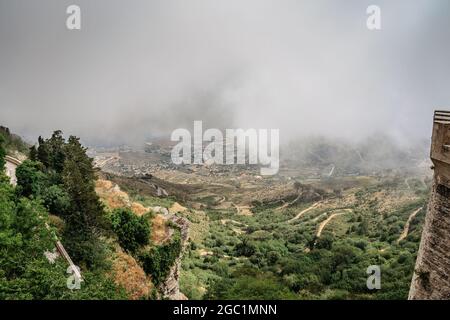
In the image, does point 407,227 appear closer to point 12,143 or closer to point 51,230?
point 51,230

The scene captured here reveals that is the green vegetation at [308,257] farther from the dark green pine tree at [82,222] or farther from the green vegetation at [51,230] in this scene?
the green vegetation at [51,230]

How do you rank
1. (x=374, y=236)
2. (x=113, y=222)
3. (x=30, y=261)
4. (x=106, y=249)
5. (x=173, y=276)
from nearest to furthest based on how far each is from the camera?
(x=30, y=261)
(x=106, y=249)
(x=113, y=222)
(x=173, y=276)
(x=374, y=236)

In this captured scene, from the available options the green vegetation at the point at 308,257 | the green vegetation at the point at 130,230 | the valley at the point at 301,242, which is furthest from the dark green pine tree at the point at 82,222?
the green vegetation at the point at 308,257

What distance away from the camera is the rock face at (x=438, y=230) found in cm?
921

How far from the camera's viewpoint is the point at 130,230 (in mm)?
22469

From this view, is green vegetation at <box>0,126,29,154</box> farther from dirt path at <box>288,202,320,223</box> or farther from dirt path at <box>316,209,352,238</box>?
dirt path at <box>288,202,320,223</box>

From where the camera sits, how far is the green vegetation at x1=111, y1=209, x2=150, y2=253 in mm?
22392

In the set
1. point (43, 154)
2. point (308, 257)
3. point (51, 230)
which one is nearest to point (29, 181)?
point (43, 154)

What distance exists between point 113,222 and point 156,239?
3.13 m

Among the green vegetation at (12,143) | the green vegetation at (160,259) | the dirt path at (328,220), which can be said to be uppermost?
the green vegetation at (12,143)

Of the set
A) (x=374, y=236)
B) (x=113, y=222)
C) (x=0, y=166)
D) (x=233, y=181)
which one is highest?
(x=0, y=166)
